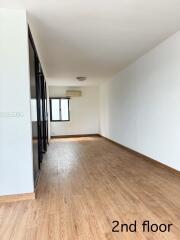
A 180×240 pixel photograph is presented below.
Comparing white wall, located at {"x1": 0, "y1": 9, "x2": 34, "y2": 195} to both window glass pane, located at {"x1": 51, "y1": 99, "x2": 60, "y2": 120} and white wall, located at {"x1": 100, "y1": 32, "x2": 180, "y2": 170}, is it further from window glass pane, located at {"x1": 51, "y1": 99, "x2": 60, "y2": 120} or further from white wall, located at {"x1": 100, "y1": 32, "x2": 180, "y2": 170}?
window glass pane, located at {"x1": 51, "y1": 99, "x2": 60, "y2": 120}

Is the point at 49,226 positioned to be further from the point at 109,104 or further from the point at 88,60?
the point at 109,104

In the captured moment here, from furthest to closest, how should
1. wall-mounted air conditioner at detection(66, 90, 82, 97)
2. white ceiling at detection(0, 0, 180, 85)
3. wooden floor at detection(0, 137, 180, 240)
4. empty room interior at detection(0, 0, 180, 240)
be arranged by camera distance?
wall-mounted air conditioner at detection(66, 90, 82, 97) → white ceiling at detection(0, 0, 180, 85) → empty room interior at detection(0, 0, 180, 240) → wooden floor at detection(0, 137, 180, 240)

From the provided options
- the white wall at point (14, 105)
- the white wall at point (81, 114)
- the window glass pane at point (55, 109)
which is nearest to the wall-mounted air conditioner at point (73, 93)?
the white wall at point (81, 114)

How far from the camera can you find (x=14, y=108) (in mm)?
2713

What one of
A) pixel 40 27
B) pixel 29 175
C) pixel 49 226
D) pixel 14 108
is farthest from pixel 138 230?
pixel 40 27

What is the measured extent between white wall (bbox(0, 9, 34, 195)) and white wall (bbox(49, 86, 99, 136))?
286 inches

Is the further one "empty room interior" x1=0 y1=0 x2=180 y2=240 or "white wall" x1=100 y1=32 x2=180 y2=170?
"white wall" x1=100 y1=32 x2=180 y2=170

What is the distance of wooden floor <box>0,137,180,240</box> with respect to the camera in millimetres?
2014

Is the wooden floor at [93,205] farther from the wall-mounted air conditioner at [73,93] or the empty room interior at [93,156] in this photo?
the wall-mounted air conditioner at [73,93]

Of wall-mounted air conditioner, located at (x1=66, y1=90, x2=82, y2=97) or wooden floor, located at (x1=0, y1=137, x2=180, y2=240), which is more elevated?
wall-mounted air conditioner, located at (x1=66, y1=90, x2=82, y2=97)

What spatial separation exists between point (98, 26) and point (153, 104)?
83.6 inches

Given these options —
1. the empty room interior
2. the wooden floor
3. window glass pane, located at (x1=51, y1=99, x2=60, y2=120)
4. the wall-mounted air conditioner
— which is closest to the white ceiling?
the empty room interior

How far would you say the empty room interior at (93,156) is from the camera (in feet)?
7.33

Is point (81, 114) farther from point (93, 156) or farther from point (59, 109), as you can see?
point (93, 156)
